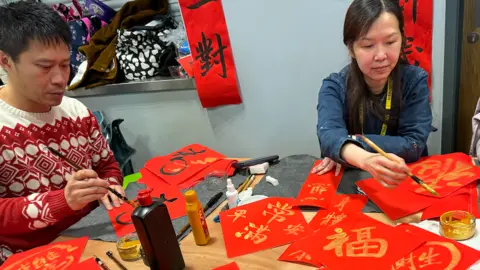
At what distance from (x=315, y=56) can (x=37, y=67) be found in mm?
1227

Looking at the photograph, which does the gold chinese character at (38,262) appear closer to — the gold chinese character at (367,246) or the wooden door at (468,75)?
the gold chinese character at (367,246)

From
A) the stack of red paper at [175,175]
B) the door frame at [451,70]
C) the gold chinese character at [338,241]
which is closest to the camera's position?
the gold chinese character at [338,241]

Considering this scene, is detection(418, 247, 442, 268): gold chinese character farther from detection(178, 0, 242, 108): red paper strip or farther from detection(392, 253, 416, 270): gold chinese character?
detection(178, 0, 242, 108): red paper strip

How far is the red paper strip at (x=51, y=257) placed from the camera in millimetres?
1027

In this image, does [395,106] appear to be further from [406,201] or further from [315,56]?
[315,56]

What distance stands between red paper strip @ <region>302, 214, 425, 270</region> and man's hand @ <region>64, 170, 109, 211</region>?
63 centimetres

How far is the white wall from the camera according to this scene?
1824mm

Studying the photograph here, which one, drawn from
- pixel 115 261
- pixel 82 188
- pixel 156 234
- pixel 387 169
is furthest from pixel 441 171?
pixel 82 188

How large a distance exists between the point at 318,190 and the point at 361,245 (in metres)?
0.31

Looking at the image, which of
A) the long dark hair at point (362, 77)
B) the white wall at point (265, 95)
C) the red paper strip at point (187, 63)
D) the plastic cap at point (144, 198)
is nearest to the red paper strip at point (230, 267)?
the plastic cap at point (144, 198)

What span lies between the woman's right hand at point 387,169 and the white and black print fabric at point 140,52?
140cm

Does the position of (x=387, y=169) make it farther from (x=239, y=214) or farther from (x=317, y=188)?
(x=239, y=214)

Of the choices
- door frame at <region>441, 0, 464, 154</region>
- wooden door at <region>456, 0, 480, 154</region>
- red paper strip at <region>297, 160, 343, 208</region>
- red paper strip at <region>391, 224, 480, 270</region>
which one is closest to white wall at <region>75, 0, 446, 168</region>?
door frame at <region>441, 0, 464, 154</region>

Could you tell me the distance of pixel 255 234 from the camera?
1.01 metres
